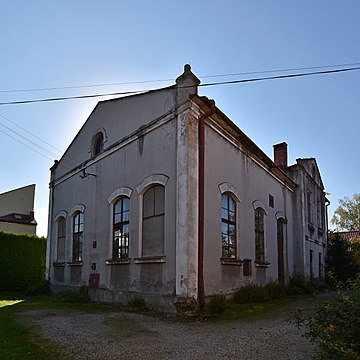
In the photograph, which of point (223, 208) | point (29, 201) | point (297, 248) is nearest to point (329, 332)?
point (223, 208)

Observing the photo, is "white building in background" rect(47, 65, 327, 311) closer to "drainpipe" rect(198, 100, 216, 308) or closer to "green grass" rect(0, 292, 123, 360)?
"drainpipe" rect(198, 100, 216, 308)

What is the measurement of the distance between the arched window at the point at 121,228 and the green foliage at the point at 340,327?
8.13 metres

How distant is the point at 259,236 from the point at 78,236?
704cm

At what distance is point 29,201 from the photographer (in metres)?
33.9

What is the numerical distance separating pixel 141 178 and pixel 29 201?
2539cm

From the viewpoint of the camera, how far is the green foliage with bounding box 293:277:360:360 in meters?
3.51

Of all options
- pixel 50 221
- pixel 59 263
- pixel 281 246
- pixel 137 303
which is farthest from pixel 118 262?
pixel 281 246

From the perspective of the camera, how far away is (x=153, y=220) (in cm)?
1098

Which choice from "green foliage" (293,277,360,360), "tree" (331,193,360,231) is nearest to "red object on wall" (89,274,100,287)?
"green foliage" (293,277,360,360)

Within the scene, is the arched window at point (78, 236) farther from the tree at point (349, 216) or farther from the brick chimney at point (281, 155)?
the tree at point (349, 216)

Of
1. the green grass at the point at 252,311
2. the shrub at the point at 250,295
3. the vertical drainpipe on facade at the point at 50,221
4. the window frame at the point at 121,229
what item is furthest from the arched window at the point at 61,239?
the green grass at the point at 252,311

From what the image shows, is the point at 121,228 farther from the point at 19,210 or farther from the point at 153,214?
the point at 19,210

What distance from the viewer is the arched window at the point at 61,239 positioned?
16.9 meters

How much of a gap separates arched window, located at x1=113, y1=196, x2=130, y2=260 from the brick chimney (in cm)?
1004
